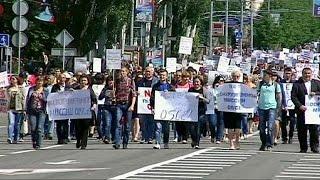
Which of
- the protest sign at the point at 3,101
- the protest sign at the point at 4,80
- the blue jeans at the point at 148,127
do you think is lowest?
the blue jeans at the point at 148,127

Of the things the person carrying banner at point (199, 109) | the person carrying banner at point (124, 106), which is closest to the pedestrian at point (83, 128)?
the person carrying banner at point (124, 106)

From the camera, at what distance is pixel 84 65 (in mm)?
39469

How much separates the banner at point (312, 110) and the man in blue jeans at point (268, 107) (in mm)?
693

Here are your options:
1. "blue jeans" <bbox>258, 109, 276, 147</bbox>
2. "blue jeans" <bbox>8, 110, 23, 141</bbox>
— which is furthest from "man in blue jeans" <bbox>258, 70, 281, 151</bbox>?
"blue jeans" <bbox>8, 110, 23, 141</bbox>

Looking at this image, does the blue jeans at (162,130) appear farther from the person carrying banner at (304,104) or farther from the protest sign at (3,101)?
the protest sign at (3,101)

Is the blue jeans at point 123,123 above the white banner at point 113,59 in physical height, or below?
below

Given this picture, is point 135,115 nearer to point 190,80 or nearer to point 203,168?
point 190,80

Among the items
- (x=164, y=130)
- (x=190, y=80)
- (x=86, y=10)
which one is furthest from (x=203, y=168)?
(x=86, y=10)

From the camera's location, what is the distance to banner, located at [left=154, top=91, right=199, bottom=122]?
2286cm

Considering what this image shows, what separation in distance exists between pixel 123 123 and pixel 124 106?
388 millimetres

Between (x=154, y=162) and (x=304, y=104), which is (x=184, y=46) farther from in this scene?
(x=154, y=162)

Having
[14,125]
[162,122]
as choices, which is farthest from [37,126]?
[162,122]

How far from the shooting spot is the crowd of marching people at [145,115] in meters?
22.2

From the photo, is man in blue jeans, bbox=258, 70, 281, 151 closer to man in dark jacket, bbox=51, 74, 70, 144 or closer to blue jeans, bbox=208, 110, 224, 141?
blue jeans, bbox=208, 110, 224, 141
